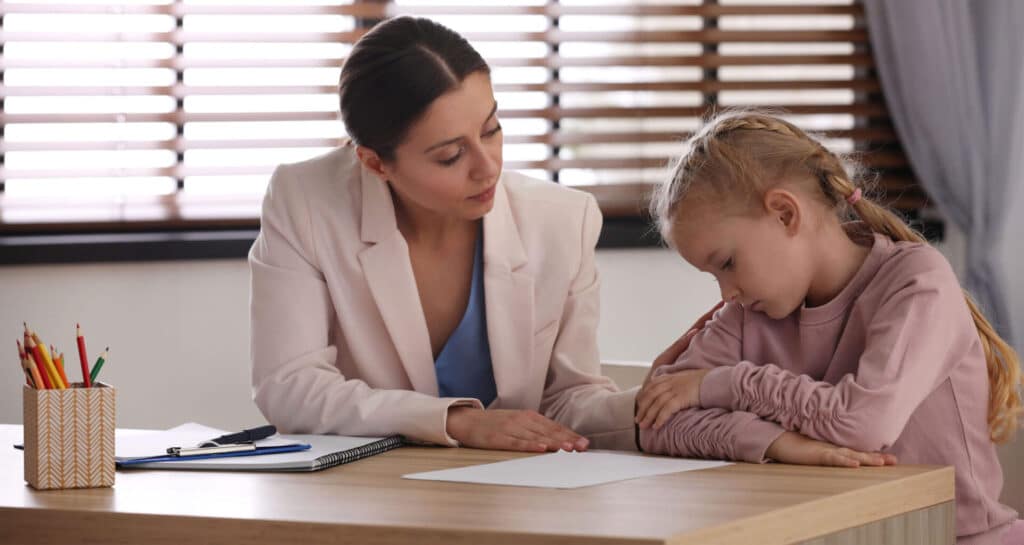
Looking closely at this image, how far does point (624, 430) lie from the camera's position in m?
1.70

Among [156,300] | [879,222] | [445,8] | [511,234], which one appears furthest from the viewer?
[445,8]

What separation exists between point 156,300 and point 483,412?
68.1 inches

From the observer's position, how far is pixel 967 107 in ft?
12.0

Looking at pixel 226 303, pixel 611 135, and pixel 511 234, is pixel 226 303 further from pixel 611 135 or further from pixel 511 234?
pixel 511 234

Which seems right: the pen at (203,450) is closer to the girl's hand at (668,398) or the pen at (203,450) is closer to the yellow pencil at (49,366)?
the yellow pencil at (49,366)

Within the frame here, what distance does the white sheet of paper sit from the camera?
1.28 meters

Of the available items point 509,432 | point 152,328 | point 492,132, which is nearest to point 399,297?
point 492,132

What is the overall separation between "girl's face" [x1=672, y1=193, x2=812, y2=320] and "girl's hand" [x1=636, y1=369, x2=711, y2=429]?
0.37ft

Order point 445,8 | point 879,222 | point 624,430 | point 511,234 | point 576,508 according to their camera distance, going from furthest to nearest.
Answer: point 445,8, point 511,234, point 624,430, point 879,222, point 576,508

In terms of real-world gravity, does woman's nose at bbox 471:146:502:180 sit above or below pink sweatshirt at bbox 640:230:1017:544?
above

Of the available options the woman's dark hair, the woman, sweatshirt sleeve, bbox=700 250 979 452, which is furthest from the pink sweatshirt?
the woman's dark hair

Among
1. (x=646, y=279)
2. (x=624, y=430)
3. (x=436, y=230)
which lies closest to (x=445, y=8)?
(x=646, y=279)

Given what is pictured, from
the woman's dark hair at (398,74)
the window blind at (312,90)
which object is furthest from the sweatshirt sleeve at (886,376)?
the window blind at (312,90)

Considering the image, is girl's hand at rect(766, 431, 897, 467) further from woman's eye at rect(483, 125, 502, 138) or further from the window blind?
the window blind
